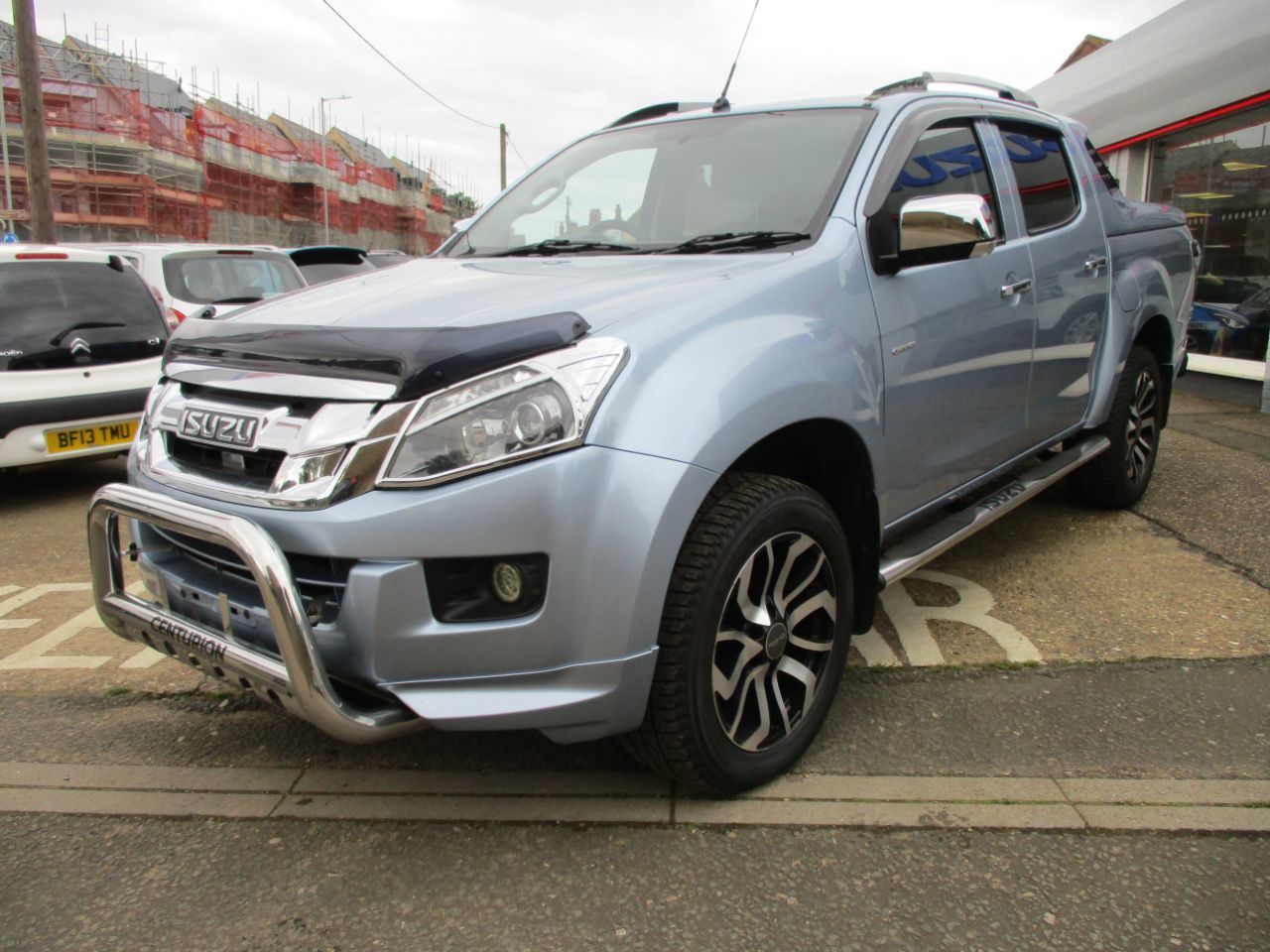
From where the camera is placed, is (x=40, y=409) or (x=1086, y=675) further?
(x=40, y=409)

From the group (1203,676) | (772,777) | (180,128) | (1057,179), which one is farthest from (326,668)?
(180,128)

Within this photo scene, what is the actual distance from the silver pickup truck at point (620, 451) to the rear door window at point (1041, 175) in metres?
0.34

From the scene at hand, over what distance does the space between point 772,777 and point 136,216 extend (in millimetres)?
29787

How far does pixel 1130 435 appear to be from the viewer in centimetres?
471

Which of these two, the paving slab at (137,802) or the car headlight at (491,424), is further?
the paving slab at (137,802)

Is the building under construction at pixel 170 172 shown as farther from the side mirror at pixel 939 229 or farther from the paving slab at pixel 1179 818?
the paving slab at pixel 1179 818

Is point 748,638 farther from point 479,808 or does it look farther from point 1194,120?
point 1194,120

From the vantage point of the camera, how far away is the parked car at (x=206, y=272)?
7.48 meters

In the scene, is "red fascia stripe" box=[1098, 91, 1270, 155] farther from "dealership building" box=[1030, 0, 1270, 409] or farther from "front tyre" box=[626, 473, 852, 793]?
"front tyre" box=[626, 473, 852, 793]

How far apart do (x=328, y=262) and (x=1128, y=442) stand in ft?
31.0

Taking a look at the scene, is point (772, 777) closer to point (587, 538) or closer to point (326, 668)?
point (587, 538)

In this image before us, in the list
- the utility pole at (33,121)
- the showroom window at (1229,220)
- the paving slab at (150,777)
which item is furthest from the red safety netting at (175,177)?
the paving slab at (150,777)

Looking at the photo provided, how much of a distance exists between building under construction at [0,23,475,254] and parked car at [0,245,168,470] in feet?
48.1

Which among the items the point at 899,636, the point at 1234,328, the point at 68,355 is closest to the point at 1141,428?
the point at 899,636
